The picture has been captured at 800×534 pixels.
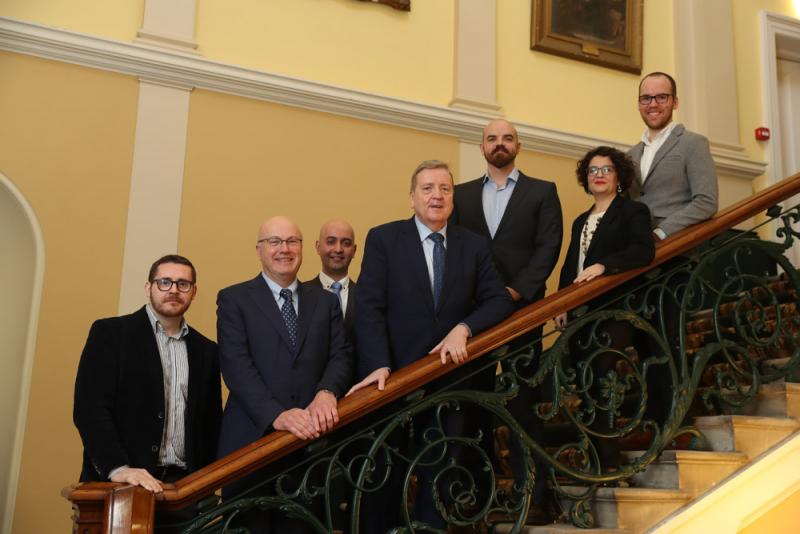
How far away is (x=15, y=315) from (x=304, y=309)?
276 centimetres

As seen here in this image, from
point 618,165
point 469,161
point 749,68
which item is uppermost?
point 749,68

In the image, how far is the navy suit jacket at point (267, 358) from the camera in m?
3.08

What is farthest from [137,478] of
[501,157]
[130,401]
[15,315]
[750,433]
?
[15,315]

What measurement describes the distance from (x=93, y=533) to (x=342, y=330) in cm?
111

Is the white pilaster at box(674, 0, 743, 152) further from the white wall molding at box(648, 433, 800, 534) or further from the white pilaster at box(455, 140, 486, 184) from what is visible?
the white wall molding at box(648, 433, 800, 534)

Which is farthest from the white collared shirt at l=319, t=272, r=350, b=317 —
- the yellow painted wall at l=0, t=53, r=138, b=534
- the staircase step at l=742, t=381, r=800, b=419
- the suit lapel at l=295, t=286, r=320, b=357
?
the staircase step at l=742, t=381, r=800, b=419

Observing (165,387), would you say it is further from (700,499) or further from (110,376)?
(700,499)

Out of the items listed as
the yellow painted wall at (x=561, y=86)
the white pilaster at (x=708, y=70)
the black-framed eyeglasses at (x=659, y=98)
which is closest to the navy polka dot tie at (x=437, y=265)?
the black-framed eyeglasses at (x=659, y=98)

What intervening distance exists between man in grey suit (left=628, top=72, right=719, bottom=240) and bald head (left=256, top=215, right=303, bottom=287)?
158 centimetres

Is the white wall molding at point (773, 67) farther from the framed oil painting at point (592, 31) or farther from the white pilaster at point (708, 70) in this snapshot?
the framed oil painting at point (592, 31)

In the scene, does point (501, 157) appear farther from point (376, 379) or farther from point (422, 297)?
point (376, 379)

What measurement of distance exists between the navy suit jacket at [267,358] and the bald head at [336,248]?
940 millimetres

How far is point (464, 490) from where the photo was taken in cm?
329

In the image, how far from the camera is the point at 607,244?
3.72 m
